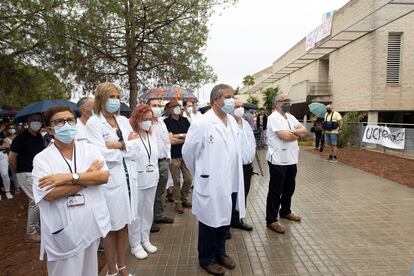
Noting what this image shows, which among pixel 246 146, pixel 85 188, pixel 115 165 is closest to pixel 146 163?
pixel 115 165

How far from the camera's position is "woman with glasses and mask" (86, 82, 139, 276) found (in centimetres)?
348

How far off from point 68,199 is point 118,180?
850mm

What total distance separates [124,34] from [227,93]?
11724mm

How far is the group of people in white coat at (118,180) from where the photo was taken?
2654mm

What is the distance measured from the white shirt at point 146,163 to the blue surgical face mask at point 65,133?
1.50 metres

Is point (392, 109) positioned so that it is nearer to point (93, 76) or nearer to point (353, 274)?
point (93, 76)

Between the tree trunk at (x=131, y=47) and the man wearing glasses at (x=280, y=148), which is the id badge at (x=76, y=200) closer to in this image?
the man wearing glasses at (x=280, y=148)

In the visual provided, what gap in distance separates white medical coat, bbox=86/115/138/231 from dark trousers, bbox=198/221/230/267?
2.73 feet

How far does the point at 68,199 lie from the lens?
8.81 ft

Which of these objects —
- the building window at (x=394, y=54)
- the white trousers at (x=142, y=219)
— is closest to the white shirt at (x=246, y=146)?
the white trousers at (x=142, y=219)

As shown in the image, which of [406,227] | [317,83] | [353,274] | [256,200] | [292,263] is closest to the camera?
[353,274]

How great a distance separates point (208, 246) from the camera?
13.0 feet

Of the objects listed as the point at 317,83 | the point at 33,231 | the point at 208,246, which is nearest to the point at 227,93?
the point at 208,246

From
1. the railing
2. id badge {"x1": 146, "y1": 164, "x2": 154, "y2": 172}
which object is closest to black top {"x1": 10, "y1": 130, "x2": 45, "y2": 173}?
id badge {"x1": 146, "y1": 164, "x2": 154, "y2": 172}
